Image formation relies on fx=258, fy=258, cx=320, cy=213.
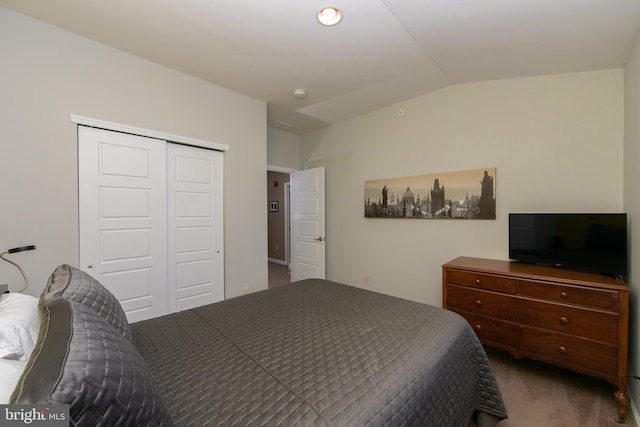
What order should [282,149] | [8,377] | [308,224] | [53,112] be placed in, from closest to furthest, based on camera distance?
[8,377]
[53,112]
[308,224]
[282,149]

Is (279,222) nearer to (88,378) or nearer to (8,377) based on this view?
(8,377)

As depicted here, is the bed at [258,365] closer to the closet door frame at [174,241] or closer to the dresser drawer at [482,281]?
the dresser drawer at [482,281]

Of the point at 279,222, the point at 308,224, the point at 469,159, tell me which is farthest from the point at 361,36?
the point at 279,222

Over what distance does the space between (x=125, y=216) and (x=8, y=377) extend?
2097 millimetres

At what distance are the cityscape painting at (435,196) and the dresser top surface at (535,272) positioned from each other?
527 mm

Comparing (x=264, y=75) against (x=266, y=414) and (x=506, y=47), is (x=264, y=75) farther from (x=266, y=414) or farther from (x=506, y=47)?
(x=266, y=414)

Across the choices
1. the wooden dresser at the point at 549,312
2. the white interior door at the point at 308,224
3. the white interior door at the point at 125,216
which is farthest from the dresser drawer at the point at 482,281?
the white interior door at the point at 125,216

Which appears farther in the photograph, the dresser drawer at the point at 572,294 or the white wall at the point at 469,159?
the white wall at the point at 469,159

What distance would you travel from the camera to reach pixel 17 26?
1949 millimetres

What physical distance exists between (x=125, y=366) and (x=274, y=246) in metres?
6.51

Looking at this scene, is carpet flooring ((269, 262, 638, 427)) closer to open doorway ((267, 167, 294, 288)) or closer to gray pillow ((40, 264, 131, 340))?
gray pillow ((40, 264, 131, 340))

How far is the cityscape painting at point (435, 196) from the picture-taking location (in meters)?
2.76

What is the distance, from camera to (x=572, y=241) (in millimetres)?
2154

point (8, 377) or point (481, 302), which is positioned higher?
point (8, 377)
